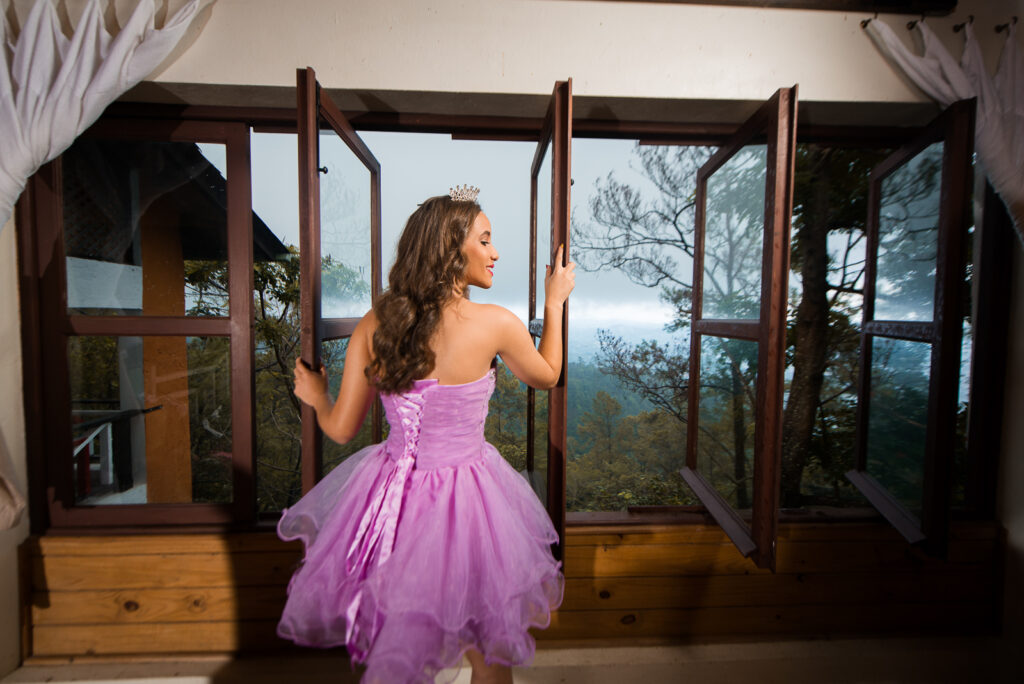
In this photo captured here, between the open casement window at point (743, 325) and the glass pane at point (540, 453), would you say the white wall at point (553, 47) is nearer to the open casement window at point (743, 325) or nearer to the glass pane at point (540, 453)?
the open casement window at point (743, 325)

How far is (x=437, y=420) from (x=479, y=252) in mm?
481

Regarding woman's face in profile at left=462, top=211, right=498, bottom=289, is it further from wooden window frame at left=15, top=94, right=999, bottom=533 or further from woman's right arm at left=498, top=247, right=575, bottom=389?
wooden window frame at left=15, top=94, right=999, bottom=533

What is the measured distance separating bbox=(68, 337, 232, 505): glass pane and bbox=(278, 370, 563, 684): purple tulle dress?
90 cm

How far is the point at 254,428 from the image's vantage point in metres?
1.74

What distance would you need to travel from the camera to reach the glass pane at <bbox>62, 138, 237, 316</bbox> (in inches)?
66.5

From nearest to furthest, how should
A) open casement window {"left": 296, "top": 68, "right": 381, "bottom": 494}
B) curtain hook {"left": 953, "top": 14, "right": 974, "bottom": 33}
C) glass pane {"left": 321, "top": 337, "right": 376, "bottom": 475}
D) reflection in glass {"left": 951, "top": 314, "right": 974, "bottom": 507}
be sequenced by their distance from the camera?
open casement window {"left": 296, "top": 68, "right": 381, "bottom": 494} → curtain hook {"left": 953, "top": 14, "right": 974, "bottom": 33} → glass pane {"left": 321, "top": 337, "right": 376, "bottom": 475} → reflection in glass {"left": 951, "top": 314, "right": 974, "bottom": 507}

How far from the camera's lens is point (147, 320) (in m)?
1.66

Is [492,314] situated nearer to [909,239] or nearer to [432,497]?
[432,497]

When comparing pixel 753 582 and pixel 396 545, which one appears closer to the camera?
pixel 396 545

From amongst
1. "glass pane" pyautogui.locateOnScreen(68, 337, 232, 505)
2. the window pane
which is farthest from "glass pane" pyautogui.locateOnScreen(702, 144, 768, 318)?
"glass pane" pyautogui.locateOnScreen(68, 337, 232, 505)

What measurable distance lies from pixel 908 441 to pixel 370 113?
2601 mm

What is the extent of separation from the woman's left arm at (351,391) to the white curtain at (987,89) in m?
2.13

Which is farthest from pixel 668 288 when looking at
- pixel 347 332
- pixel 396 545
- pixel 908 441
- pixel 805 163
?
pixel 396 545

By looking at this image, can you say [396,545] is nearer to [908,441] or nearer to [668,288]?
[668,288]
